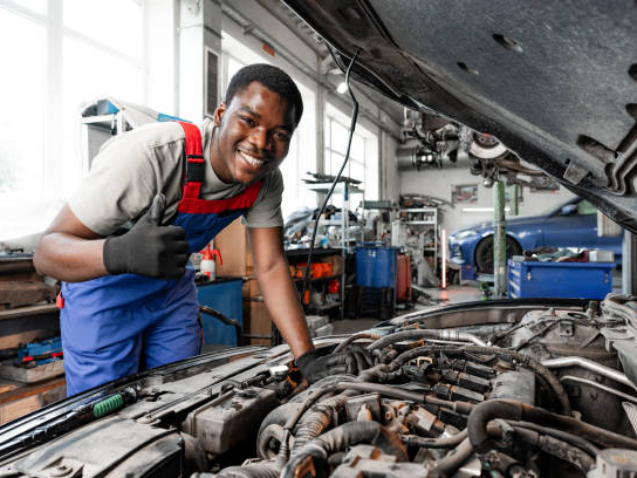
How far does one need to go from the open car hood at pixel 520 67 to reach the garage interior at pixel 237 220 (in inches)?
20.2

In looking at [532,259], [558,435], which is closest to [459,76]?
[558,435]

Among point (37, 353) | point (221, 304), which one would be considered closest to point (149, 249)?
point (37, 353)

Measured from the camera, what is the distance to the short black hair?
106 centimetres

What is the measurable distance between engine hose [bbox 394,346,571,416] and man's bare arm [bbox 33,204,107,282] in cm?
76

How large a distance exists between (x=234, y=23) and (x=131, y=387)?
510 centimetres

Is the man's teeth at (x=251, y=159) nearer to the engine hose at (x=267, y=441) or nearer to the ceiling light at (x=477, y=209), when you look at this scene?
the engine hose at (x=267, y=441)

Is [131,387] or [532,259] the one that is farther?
[532,259]

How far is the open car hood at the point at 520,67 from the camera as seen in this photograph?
480mm

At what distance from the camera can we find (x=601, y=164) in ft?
2.49

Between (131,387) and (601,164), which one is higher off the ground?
(601,164)

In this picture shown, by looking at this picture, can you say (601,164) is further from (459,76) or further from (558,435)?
(558,435)

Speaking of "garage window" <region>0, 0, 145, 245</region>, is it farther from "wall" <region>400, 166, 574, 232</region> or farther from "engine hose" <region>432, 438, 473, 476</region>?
"wall" <region>400, 166, 574, 232</region>

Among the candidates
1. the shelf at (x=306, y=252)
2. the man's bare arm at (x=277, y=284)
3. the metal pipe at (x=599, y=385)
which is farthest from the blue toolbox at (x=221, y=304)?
the metal pipe at (x=599, y=385)

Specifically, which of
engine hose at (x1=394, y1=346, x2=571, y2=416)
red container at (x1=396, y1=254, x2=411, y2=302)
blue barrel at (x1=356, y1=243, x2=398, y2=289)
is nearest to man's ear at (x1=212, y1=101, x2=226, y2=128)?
engine hose at (x1=394, y1=346, x2=571, y2=416)
